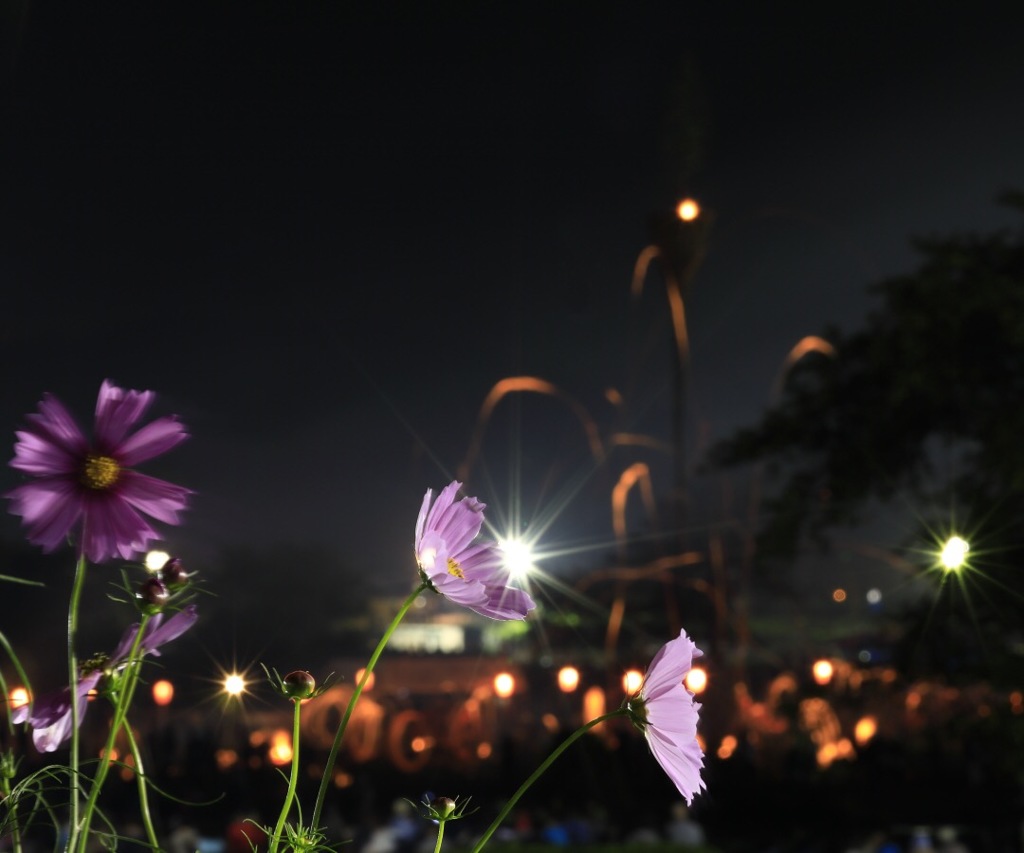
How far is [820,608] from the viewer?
40.8 meters

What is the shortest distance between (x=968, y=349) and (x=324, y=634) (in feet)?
95.2

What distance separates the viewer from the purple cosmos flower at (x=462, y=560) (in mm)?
786

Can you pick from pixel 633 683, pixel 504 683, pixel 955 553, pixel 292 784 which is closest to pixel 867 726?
pixel 504 683

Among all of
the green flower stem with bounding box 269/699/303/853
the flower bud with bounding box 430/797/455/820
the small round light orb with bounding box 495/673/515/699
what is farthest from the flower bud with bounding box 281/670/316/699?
the small round light orb with bounding box 495/673/515/699

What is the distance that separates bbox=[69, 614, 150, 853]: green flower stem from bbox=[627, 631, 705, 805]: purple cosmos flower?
32 centimetres

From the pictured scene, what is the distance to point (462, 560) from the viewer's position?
2.79 ft

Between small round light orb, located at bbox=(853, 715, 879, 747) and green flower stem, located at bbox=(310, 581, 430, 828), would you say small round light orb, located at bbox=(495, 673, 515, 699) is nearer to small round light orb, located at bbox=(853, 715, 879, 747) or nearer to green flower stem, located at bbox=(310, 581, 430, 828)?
small round light orb, located at bbox=(853, 715, 879, 747)

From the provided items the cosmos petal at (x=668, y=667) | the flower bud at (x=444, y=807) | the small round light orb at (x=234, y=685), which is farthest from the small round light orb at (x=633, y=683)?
the small round light orb at (x=234, y=685)

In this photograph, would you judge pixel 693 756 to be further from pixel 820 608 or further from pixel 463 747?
pixel 820 608

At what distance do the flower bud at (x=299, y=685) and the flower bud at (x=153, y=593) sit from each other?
98 millimetres

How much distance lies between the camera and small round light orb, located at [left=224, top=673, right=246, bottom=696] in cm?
92

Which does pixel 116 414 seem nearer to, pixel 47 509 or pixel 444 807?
pixel 47 509

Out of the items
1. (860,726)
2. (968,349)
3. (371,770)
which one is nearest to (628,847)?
(968,349)

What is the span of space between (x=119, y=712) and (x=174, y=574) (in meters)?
0.09
